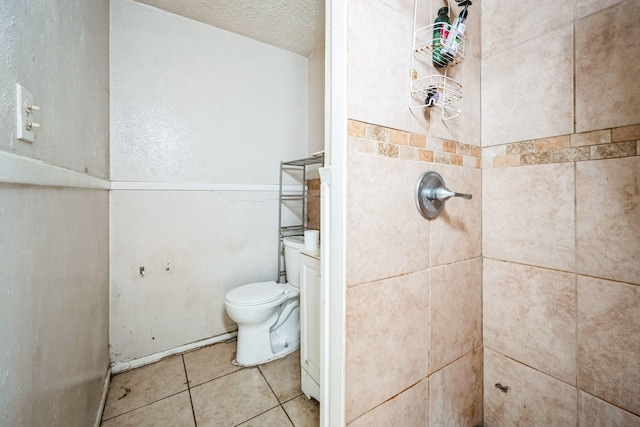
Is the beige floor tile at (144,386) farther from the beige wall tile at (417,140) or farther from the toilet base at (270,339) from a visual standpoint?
the beige wall tile at (417,140)

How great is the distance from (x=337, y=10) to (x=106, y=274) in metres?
1.77

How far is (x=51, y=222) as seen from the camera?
2.28 feet

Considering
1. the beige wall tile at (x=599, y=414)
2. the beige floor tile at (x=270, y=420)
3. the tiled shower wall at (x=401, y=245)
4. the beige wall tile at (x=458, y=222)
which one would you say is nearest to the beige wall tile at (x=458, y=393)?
the tiled shower wall at (x=401, y=245)

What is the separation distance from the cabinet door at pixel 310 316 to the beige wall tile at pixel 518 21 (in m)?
1.20

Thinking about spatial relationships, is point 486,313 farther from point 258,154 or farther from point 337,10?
point 258,154

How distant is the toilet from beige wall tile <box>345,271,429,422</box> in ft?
3.22

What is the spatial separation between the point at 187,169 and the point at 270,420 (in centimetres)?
161

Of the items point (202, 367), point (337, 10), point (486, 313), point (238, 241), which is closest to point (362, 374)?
point (486, 313)

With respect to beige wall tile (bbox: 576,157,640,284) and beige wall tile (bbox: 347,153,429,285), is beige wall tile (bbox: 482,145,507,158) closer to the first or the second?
beige wall tile (bbox: 576,157,640,284)

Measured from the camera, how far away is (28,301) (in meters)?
0.56

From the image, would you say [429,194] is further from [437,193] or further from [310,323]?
[310,323]

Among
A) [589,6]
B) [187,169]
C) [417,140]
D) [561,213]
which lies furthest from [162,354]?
[589,6]

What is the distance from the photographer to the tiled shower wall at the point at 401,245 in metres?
0.68

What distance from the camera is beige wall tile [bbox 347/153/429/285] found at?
0.68 metres
